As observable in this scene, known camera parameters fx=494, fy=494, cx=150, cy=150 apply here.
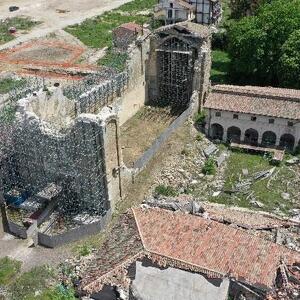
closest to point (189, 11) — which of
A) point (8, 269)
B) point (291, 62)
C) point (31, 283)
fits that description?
point (291, 62)

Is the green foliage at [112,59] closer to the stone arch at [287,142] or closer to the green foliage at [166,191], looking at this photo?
the stone arch at [287,142]

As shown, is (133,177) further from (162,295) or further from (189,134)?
(162,295)

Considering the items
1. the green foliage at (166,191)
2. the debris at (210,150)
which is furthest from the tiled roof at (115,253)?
the debris at (210,150)

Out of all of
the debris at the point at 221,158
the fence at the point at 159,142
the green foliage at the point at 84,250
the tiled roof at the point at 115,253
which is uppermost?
the tiled roof at the point at 115,253

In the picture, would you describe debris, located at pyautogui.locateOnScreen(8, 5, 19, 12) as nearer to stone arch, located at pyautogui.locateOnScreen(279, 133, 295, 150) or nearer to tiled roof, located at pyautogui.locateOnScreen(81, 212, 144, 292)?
stone arch, located at pyautogui.locateOnScreen(279, 133, 295, 150)

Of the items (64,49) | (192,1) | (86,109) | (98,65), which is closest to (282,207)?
(86,109)

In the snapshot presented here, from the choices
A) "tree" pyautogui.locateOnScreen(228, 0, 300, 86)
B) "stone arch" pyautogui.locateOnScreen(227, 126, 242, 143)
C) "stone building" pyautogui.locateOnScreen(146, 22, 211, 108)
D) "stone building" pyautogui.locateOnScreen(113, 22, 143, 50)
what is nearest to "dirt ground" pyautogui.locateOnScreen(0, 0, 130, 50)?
"stone building" pyautogui.locateOnScreen(113, 22, 143, 50)

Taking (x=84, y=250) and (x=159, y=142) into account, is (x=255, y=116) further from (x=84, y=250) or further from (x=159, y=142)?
(x=84, y=250)
